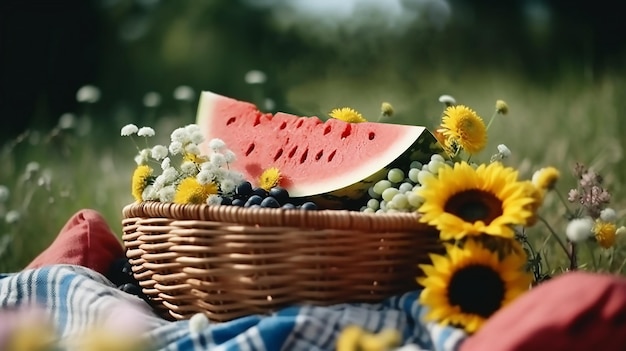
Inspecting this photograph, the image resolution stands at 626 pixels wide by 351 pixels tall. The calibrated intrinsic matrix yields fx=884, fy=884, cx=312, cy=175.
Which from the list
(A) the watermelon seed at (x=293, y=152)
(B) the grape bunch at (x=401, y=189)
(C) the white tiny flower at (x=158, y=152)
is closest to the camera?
(B) the grape bunch at (x=401, y=189)

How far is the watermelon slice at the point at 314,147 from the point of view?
1424 millimetres

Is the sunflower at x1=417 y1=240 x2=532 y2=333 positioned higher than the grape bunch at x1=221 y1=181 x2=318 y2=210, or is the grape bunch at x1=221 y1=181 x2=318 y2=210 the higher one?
the grape bunch at x1=221 y1=181 x2=318 y2=210

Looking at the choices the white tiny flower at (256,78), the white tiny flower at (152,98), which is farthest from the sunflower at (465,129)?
the white tiny flower at (152,98)

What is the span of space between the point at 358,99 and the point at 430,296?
1.95 m

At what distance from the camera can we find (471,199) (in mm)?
1211

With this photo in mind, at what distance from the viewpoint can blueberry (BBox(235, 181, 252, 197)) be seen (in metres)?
1.38

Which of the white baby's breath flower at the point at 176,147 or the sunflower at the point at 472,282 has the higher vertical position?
the white baby's breath flower at the point at 176,147

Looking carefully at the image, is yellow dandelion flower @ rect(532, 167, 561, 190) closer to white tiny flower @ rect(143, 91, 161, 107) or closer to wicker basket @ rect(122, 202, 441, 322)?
wicker basket @ rect(122, 202, 441, 322)

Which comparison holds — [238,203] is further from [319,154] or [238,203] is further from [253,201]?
[319,154]

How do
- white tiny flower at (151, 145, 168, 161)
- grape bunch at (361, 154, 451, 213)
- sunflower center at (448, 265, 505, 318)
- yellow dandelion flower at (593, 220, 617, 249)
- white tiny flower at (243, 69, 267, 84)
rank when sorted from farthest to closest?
white tiny flower at (243, 69, 267, 84), white tiny flower at (151, 145, 168, 161), yellow dandelion flower at (593, 220, 617, 249), grape bunch at (361, 154, 451, 213), sunflower center at (448, 265, 505, 318)

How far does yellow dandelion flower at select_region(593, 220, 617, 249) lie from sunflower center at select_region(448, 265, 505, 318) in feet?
1.05

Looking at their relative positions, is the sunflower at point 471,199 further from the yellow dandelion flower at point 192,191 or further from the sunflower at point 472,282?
the yellow dandelion flower at point 192,191

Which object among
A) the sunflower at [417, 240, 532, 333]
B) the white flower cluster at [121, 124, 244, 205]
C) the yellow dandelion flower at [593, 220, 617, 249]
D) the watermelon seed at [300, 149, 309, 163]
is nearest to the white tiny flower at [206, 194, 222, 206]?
the white flower cluster at [121, 124, 244, 205]

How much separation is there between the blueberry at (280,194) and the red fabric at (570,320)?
0.50 metres
